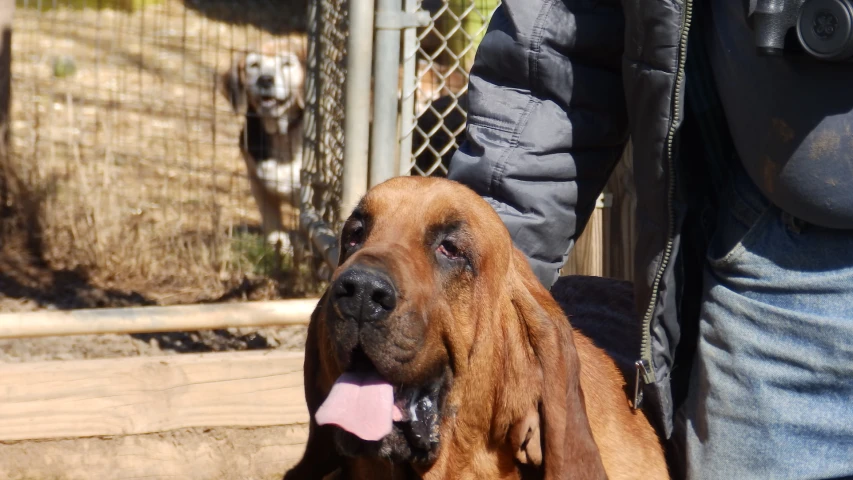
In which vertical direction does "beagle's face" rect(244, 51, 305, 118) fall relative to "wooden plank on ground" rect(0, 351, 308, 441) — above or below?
above

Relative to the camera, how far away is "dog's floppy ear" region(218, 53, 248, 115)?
8.27 meters

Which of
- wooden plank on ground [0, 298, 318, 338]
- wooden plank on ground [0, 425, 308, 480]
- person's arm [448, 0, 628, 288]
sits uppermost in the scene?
person's arm [448, 0, 628, 288]

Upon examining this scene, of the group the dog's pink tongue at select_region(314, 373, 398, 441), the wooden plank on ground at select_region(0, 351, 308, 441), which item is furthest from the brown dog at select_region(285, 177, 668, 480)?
the wooden plank on ground at select_region(0, 351, 308, 441)

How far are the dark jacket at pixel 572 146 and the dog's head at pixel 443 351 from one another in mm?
197

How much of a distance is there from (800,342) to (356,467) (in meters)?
1.23

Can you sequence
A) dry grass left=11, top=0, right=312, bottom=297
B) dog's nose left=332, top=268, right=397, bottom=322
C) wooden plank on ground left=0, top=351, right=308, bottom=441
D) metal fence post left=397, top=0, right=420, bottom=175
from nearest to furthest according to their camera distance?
dog's nose left=332, top=268, right=397, bottom=322 → wooden plank on ground left=0, top=351, right=308, bottom=441 → metal fence post left=397, top=0, right=420, bottom=175 → dry grass left=11, top=0, right=312, bottom=297

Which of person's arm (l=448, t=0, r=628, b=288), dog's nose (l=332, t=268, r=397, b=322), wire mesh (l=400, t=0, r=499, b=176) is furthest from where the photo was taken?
wire mesh (l=400, t=0, r=499, b=176)

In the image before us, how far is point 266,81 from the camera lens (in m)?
8.05

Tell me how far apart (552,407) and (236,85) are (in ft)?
21.5

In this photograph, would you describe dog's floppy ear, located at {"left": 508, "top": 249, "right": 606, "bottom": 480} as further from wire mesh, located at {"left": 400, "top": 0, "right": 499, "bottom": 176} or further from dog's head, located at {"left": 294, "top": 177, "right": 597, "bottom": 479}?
wire mesh, located at {"left": 400, "top": 0, "right": 499, "bottom": 176}

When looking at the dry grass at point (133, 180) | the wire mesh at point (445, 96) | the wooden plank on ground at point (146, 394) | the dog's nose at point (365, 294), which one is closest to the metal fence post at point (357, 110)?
the wooden plank on ground at point (146, 394)

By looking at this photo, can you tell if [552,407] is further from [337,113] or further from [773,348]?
[337,113]

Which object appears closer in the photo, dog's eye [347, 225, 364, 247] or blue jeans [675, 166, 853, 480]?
blue jeans [675, 166, 853, 480]

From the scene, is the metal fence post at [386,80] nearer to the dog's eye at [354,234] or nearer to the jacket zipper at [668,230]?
the dog's eye at [354,234]
